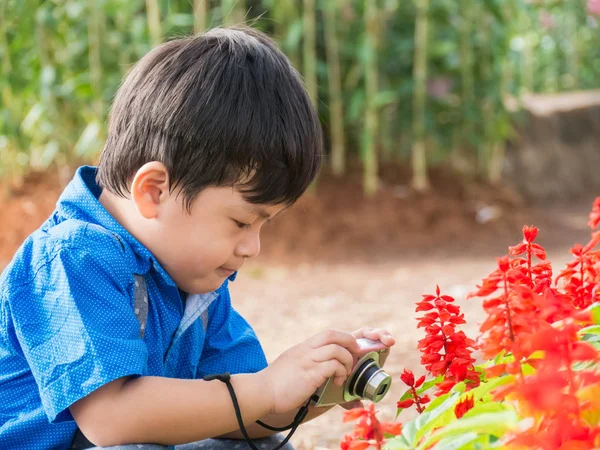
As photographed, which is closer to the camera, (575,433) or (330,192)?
(575,433)

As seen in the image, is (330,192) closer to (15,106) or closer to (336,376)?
(15,106)

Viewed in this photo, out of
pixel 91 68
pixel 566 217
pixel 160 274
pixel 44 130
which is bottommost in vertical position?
pixel 566 217

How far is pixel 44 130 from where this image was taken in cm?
499

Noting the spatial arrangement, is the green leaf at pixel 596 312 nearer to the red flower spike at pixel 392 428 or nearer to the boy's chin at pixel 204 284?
the red flower spike at pixel 392 428

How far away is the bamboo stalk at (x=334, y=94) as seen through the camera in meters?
5.10

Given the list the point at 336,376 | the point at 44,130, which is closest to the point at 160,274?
the point at 336,376

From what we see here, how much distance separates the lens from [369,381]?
128 centimetres

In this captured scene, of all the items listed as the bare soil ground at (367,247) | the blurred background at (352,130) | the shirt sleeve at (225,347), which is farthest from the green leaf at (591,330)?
the blurred background at (352,130)

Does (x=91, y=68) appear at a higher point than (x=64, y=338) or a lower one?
higher

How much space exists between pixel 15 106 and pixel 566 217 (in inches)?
156

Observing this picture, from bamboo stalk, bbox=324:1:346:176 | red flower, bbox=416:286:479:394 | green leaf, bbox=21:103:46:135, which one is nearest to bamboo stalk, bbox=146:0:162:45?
green leaf, bbox=21:103:46:135

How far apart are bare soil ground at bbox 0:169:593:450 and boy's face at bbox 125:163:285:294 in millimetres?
1764

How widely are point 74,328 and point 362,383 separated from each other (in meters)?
0.45

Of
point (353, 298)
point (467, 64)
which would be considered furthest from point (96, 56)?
point (467, 64)
